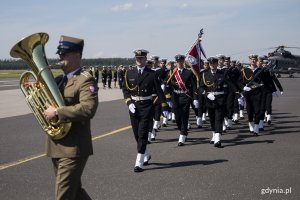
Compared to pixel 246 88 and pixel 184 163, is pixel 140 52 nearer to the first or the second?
pixel 184 163

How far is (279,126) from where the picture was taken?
41.1 ft

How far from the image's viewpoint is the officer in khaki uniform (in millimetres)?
3678

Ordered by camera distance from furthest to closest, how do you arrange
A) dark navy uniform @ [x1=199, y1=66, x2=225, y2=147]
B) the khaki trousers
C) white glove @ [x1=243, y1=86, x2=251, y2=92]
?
1. white glove @ [x1=243, y1=86, x2=251, y2=92]
2. dark navy uniform @ [x1=199, y1=66, x2=225, y2=147]
3. the khaki trousers

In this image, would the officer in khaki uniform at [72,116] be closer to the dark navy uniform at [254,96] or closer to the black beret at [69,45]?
the black beret at [69,45]

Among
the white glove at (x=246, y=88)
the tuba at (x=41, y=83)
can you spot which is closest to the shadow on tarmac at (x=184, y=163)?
the white glove at (x=246, y=88)

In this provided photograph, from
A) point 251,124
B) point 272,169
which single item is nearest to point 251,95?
point 251,124

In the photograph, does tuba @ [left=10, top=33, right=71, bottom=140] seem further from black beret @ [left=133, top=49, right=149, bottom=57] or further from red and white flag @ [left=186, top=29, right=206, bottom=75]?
red and white flag @ [left=186, top=29, right=206, bottom=75]

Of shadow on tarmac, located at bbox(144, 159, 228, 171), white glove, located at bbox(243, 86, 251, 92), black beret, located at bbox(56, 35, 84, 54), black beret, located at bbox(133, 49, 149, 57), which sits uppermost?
black beret, located at bbox(56, 35, 84, 54)

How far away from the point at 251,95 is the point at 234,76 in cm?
160

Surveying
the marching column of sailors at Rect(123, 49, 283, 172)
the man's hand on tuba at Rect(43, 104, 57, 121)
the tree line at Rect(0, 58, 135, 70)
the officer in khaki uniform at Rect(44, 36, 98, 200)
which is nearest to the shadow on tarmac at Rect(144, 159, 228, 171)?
the marching column of sailors at Rect(123, 49, 283, 172)

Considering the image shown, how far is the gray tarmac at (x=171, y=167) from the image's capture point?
5.72 meters

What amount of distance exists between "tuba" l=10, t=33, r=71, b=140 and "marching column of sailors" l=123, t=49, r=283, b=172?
339 centimetres

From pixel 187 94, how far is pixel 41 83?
612 cm

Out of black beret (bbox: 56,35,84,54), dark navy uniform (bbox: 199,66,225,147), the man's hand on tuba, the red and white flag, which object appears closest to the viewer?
the man's hand on tuba
